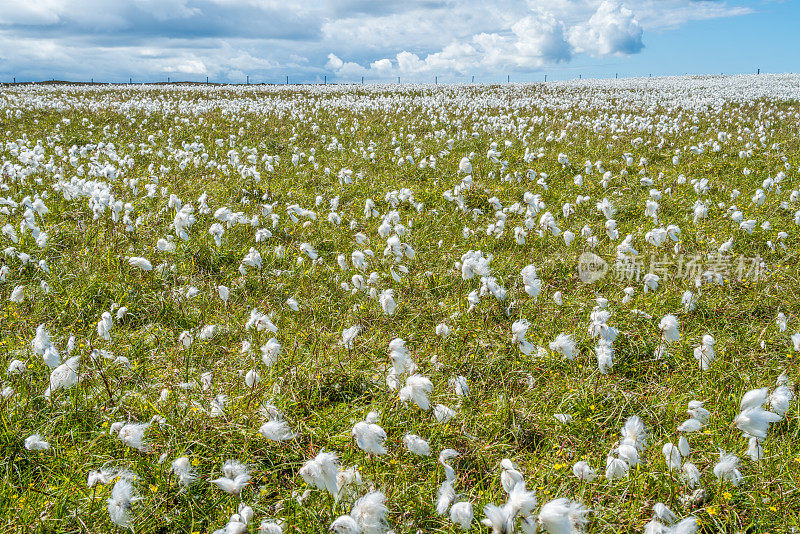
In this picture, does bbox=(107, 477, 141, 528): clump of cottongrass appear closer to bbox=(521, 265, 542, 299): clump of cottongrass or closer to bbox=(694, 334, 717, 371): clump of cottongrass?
bbox=(521, 265, 542, 299): clump of cottongrass

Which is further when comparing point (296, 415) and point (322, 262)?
point (322, 262)

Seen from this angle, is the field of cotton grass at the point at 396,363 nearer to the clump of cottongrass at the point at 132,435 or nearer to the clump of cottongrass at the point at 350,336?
the clump of cottongrass at the point at 132,435

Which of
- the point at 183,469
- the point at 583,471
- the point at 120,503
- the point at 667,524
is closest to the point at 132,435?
the point at 183,469

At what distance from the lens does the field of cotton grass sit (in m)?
2.68

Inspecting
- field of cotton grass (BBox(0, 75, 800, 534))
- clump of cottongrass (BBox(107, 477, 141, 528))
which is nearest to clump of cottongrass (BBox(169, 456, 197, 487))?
field of cotton grass (BBox(0, 75, 800, 534))

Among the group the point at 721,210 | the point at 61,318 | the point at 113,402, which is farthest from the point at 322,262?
the point at 721,210

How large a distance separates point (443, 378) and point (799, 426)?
2440mm

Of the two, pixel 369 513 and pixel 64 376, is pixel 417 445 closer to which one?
pixel 369 513

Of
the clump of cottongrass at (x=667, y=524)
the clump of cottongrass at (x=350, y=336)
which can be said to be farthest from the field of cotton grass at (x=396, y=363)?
the clump of cottongrass at (x=350, y=336)

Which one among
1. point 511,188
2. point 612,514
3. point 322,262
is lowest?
point 612,514

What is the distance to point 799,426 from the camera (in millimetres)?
3305

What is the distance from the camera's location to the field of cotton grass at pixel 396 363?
2.68 m

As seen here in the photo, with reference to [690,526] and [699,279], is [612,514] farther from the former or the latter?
[699,279]

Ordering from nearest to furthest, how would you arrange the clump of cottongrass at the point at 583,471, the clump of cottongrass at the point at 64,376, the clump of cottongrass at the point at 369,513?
the clump of cottongrass at the point at 369,513 → the clump of cottongrass at the point at 583,471 → the clump of cottongrass at the point at 64,376
